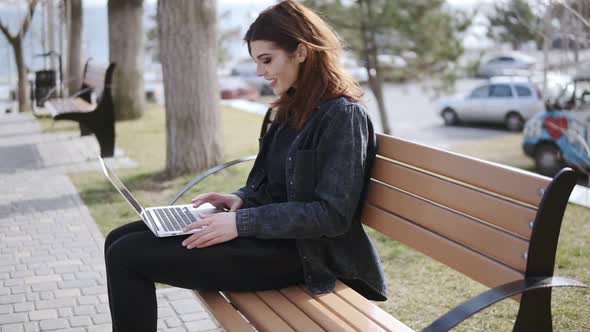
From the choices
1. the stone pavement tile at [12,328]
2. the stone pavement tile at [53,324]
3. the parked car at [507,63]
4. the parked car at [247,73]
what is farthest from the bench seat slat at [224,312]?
the parked car at [507,63]

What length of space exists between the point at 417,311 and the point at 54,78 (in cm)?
906

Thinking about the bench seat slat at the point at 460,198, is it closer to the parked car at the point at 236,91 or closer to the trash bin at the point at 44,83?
the trash bin at the point at 44,83

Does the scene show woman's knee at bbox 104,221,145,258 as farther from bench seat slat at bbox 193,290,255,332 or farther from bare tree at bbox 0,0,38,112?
bare tree at bbox 0,0,38,112

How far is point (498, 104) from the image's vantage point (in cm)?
1977

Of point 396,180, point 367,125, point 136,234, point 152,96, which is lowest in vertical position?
point 152,96

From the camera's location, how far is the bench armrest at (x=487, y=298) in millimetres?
1938

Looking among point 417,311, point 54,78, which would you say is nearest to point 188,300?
point 417,311

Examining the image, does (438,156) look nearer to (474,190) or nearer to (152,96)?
(474,190)

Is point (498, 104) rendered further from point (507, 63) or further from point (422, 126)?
point (507, 63)

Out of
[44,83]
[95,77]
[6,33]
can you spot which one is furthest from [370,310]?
[6,33]

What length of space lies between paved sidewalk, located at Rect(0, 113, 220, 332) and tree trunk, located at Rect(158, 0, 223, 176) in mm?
1127

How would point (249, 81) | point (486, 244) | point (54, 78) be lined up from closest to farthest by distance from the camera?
point (486, 244), point (54, 78), point (249, 81)

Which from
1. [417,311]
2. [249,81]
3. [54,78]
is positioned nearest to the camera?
[417,311]

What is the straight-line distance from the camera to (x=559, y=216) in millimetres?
2043
